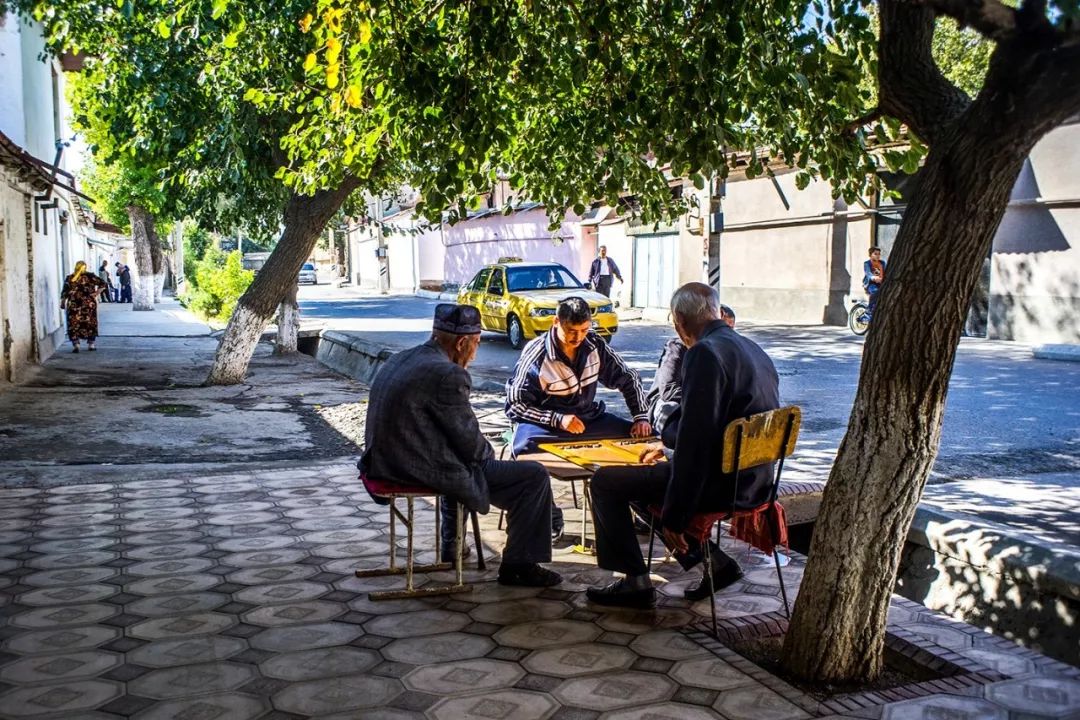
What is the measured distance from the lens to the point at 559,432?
5.42m

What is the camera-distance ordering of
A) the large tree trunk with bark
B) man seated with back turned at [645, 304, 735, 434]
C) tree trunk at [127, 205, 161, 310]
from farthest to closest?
tree trunk at [127, 205, 161, 310] → man seated with back turned at [645, 304, 735, 434] → the large tree trunk with bark

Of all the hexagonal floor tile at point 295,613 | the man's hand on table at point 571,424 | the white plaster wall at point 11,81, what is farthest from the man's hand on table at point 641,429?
the white plaster wall at point 11,81

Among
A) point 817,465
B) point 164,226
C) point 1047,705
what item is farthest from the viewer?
point 164,226

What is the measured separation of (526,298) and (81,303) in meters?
7.79

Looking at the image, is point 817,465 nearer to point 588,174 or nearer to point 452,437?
point 588,174

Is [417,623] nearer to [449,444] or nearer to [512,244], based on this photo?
[449,444]

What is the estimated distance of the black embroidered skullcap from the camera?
14.8 feet

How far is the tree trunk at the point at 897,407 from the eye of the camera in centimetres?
316

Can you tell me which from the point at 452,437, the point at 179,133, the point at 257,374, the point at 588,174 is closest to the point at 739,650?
the point at 452,437

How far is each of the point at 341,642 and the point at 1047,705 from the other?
261cm

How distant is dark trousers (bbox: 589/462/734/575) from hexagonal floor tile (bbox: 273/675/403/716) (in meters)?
1.18

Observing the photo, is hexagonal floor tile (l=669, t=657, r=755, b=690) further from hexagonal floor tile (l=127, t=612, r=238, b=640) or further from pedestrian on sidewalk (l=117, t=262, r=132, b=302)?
pedestrian on sidewalk (l=117, t=262, r=132, b=302)

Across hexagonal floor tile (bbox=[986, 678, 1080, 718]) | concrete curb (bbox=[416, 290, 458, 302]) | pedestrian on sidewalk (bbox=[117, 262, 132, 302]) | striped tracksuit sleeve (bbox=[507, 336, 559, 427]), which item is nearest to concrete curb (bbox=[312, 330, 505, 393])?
striped tracksuit sleeve (bbox=[507, 336, 559, 427])

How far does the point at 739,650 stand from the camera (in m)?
4.04
